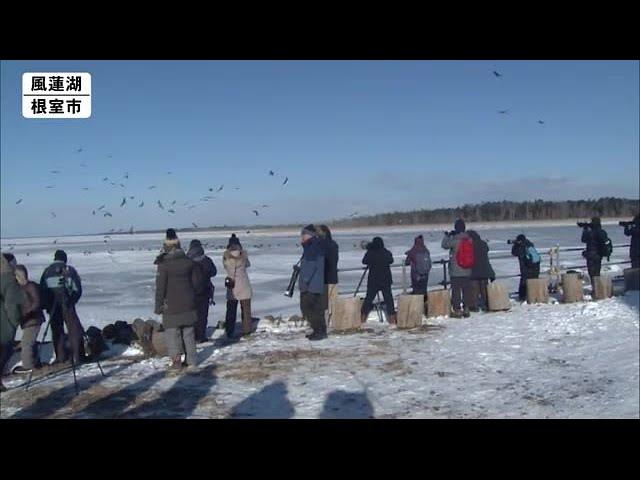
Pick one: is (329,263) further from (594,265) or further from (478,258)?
(594,265)

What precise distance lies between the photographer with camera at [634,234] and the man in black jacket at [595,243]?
2.36ft

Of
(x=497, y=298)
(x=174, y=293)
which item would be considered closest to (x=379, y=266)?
(x=497, y=298)

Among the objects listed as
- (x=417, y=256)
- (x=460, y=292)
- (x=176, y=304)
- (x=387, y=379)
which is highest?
(x=417, y=256)

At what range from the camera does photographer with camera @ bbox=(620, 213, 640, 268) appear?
9938 mm

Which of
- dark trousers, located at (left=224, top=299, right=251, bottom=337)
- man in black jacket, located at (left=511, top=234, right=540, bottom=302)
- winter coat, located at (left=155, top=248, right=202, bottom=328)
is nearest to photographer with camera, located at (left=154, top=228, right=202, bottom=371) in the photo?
winter coat, located at (left=155, top=248, right=202, bottom=328)

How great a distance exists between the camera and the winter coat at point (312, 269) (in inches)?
288

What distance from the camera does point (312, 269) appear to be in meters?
7.34

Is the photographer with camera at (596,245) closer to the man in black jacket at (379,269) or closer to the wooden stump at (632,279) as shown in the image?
the wooden stump at (632,279)

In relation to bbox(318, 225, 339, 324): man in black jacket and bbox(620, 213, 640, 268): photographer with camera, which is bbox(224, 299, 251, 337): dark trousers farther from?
bbox(620, 213, 640, 268): photographer with camera

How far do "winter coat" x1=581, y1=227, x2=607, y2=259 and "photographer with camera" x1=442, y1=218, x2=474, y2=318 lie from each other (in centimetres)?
260

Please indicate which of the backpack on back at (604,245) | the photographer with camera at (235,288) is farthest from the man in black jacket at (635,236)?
the photographer with camera at (235,288)

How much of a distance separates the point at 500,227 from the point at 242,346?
122 feet

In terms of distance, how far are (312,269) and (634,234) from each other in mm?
6263
